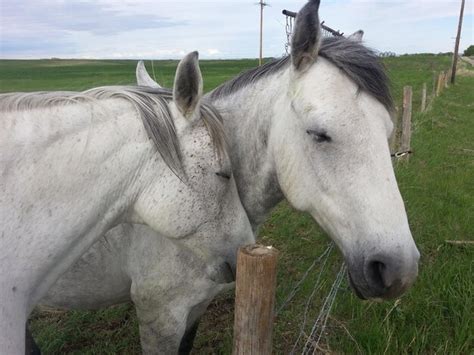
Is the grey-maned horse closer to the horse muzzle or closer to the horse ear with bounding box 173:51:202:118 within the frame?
the horse muzzle

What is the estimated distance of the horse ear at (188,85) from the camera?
5.99 ft

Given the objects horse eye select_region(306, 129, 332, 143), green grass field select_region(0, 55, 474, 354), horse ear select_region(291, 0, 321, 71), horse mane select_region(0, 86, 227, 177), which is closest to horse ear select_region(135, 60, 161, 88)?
green grass field select_region(0, 55, 474, 354)

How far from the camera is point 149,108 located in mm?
1910

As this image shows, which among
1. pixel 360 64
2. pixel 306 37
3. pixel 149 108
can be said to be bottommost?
pixel 149 108

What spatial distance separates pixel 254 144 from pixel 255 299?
1.12m

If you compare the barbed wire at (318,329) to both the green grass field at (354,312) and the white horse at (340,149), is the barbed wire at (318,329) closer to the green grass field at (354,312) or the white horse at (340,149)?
the green grass field at (354,312)

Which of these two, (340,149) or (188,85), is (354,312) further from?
(188,85)

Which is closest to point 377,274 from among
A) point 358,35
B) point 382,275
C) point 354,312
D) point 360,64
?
point 382,275

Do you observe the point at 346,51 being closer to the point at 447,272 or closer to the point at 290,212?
the point at 447,272

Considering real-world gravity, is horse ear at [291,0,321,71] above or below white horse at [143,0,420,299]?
above

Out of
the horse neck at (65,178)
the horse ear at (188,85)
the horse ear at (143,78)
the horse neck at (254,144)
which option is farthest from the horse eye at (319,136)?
the horse ear at (143,78)

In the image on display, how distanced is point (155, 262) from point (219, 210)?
714mm

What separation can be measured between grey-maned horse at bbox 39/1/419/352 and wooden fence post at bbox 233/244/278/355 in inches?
19.2

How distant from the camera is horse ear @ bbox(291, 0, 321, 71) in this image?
195 cm
